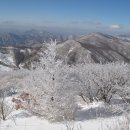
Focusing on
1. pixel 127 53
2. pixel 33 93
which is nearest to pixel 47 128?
pixel 33 93

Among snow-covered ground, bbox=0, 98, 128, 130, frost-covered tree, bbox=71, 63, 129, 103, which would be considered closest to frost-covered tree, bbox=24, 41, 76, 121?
snow-covered ground, bbox=0, 98, 128, 130

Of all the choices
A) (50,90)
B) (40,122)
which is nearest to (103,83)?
(50,90)

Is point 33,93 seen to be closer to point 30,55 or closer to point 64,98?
point 64,98

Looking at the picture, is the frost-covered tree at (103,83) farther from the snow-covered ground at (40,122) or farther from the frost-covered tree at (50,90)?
the frost-covered tree at (50,90)

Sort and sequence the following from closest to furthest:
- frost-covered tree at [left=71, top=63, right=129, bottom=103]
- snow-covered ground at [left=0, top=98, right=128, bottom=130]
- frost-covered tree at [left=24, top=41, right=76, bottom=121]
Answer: snow-covered ground at [left=0, top=98, right=128, bottom=130] < frost-covered tree at [left=24, top=41, right=76, bottom=121] < frost-covered tree at [left=71, top=63, right=129, bottom=103]

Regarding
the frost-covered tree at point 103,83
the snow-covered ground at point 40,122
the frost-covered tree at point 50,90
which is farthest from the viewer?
the frost-covered tree at point 103,83

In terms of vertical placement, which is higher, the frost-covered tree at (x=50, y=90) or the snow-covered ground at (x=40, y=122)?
the frost-covered tree at (x=50, y=90)

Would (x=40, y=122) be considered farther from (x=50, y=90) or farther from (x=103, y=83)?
(x=103, y=83)

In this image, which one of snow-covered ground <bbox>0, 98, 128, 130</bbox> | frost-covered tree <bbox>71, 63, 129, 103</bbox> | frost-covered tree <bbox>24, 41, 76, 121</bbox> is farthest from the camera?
frost-covered tree <bbox>71, 63, 129, 103</bbox>

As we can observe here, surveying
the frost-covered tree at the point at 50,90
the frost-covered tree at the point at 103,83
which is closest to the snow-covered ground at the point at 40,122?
the frost-covered tree at the point at 50,90

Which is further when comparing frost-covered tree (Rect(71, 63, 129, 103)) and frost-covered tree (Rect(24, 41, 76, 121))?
frost-covered tree (Rect(71, 63, 129, 103))

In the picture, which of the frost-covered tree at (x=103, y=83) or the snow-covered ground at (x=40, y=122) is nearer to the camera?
the snow-covered ground at (x=40, y=122)

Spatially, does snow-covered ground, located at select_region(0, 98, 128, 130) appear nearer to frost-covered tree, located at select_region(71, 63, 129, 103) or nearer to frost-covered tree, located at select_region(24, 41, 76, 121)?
frost-covered tree, located at select_region(24, 41, 76, 121)
